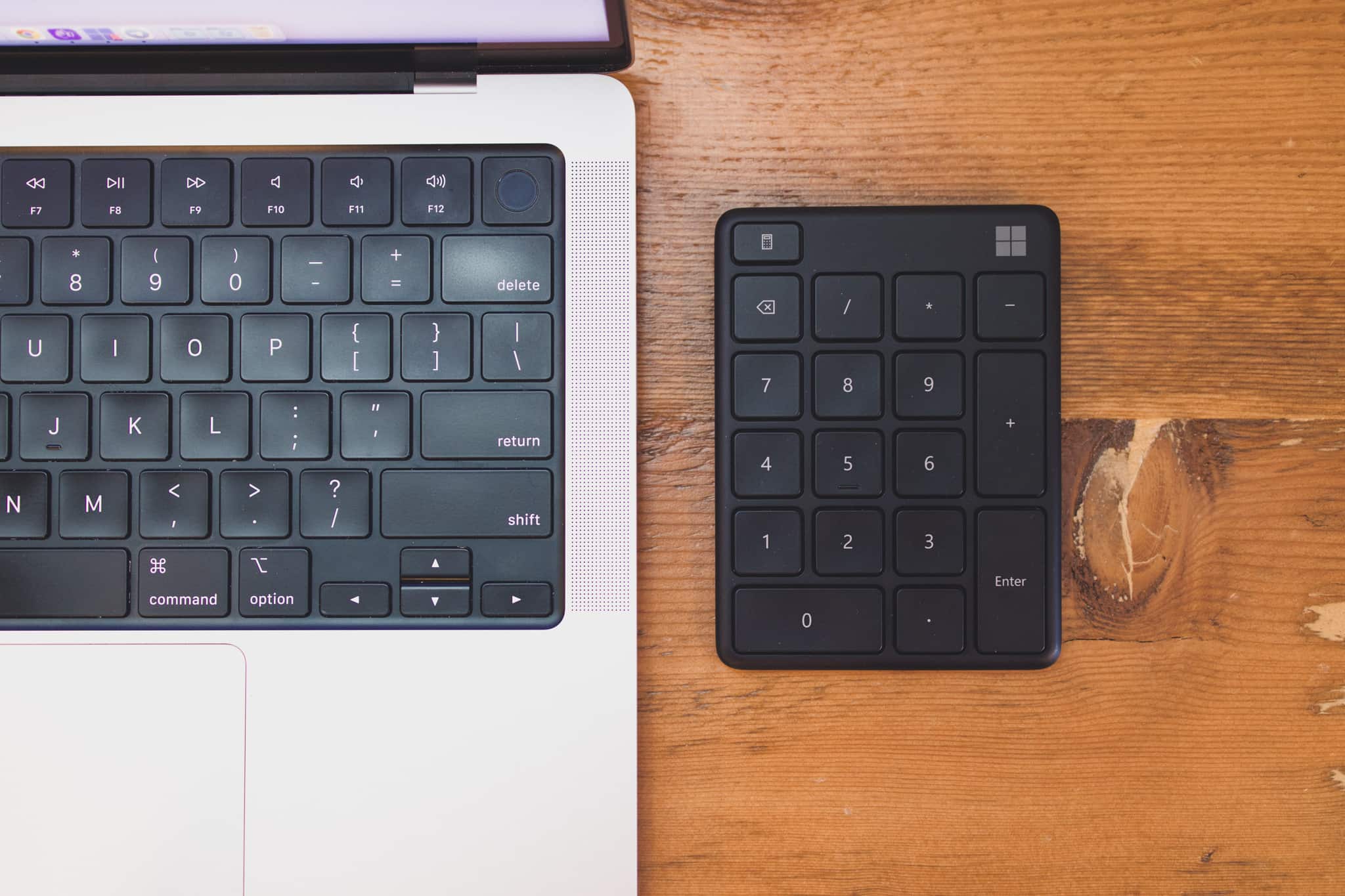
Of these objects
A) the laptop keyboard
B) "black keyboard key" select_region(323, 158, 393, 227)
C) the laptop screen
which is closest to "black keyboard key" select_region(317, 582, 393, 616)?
the laptop keyboard

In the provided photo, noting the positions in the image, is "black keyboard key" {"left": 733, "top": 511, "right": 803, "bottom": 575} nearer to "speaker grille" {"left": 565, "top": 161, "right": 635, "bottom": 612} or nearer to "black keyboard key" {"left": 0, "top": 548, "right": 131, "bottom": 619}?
"speaker grille" {"left": 565, "top": 161, "right": 635, "bottom": 612}

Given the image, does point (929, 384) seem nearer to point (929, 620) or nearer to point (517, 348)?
point (929, 620)

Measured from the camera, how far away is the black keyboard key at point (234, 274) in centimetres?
44

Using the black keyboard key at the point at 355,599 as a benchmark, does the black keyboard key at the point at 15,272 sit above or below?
above

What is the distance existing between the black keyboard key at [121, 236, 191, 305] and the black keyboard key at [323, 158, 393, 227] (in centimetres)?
9

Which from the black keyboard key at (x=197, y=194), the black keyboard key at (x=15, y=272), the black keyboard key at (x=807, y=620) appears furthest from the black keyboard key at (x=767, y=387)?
the black keyboard key at (x=15, y=272)

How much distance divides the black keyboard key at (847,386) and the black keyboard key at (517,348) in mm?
158

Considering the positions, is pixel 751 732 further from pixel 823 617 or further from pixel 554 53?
pixel 554 53

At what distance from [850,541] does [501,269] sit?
0.84 feet

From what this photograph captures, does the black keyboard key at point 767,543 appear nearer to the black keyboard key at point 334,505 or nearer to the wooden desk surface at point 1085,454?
the wooden desk surface at point 1085,454

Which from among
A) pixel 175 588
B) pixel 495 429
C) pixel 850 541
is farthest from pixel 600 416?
pixel 175 588

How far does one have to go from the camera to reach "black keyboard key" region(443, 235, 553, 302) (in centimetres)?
43

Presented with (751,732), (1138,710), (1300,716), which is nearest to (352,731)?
(751,732)

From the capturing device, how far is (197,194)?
0.44m
